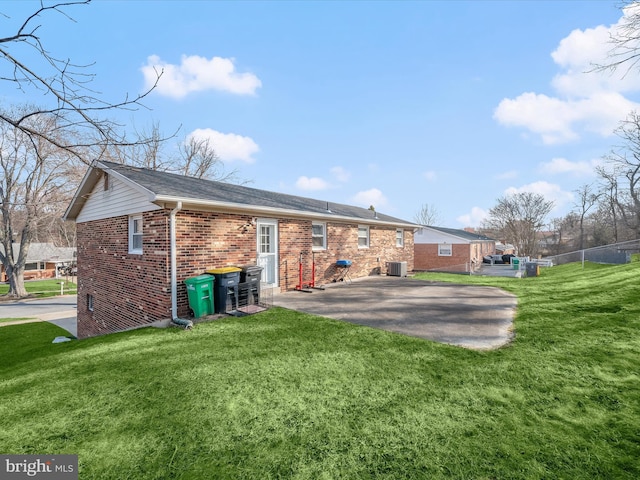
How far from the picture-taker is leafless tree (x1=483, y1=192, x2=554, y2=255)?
42.3m

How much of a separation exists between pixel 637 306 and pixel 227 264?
978 cm

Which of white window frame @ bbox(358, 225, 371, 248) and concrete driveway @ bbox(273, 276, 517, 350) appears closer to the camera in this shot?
concrete driveway @ bbox(273, 276, 517, 350)

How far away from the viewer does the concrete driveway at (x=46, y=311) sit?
1562 cm

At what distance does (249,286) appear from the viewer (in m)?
8.24


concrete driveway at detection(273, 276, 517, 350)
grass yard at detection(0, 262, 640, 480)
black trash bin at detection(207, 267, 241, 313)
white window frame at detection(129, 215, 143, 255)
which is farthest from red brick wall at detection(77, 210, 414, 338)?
grass yard at detection(0, 262, 640, 480)

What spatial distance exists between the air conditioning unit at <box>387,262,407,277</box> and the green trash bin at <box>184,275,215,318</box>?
10706mm

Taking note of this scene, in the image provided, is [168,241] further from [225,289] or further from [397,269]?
[397,269]

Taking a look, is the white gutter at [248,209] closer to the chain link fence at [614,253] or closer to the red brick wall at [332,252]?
the red brick wall at [332,252]

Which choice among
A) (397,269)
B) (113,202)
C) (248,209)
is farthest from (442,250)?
(113,202)

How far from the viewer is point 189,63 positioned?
27.3 feet

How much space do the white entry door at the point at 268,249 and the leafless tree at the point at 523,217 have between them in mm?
44451

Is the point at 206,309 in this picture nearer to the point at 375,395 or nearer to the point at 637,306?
the point at 375,395

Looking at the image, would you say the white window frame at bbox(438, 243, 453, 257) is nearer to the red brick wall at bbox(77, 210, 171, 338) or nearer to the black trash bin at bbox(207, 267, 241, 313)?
the black trash bin at bbox(207, 267, 241, 313)

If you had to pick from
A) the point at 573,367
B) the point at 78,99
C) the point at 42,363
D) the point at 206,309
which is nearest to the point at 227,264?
the point at 206,309
